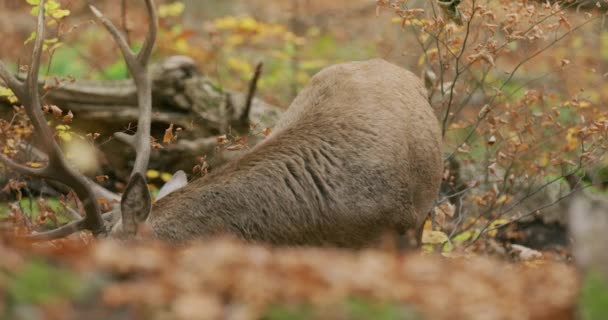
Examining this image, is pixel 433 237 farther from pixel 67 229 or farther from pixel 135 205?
pixel 67 229

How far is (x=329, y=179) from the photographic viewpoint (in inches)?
229

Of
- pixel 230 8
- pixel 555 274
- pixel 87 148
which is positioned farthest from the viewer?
pixel 230 8

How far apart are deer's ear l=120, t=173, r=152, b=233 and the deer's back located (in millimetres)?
118

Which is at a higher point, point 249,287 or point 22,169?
point 249,287

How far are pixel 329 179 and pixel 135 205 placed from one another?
136cm

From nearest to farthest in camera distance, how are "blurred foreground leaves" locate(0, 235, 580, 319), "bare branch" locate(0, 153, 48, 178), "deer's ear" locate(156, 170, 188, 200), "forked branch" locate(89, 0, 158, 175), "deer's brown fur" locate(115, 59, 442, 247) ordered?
"blurred foreground leaves" locate(0, 235, 580, 319) → "bare branch" locate(0, 153, 48, 178) → "deer's brown fur" locate(115, 59, 442, 247) → "forked branch" locate(89, 0, 158, 175) → "deer's ear" locate(156, 170, 188, 200)

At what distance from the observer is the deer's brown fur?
5473mm

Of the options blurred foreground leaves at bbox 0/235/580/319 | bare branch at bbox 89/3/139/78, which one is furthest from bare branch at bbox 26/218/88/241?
blurred foreground leaves at bbox 0/235/580/319

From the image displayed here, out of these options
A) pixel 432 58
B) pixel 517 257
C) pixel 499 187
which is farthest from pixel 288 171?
pixel 499 187

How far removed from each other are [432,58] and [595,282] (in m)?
5.27

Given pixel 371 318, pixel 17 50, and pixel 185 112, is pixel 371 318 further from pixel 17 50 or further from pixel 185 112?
pixel 17 50

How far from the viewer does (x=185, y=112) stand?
938 cm

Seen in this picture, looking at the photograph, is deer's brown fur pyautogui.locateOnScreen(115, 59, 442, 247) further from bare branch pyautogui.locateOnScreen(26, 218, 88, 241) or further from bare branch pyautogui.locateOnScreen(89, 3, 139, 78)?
bare branch pyautogui.locateOnScreen(89, 3, 139, 78)

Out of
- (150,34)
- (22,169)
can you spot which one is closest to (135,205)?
(22,169)
